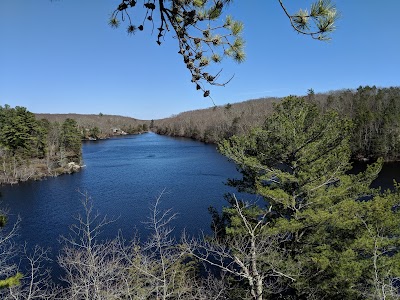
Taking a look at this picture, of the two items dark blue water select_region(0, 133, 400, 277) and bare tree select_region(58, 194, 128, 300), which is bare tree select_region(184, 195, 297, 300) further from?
dark blue water select_region(0, 133, 400, 277)

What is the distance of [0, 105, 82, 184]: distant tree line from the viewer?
1649 inches

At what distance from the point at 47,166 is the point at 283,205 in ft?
138

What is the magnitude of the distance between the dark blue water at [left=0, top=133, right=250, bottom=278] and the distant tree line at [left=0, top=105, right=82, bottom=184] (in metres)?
2.60

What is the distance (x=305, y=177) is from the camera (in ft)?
37.8

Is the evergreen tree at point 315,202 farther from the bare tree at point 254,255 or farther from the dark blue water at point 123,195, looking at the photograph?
the dark blue water at point 123,195

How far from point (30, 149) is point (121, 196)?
24.0 metres

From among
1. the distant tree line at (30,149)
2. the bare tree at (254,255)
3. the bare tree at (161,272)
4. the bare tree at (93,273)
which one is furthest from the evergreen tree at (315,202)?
the distant tree line at (30,149)

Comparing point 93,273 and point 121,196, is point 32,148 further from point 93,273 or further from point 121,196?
point 93,273

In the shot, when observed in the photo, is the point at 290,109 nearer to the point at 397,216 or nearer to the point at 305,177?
the point at 305,177

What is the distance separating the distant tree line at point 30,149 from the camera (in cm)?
4188

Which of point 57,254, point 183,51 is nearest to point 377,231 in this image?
point 183,51

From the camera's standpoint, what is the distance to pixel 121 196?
31.5m

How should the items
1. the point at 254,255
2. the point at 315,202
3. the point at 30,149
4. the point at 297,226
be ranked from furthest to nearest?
the point at 30,149, the point at 315,202, the point at 297,226, the point at 254,255

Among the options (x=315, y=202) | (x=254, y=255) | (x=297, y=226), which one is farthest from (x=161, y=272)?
(x=254, y=255)
